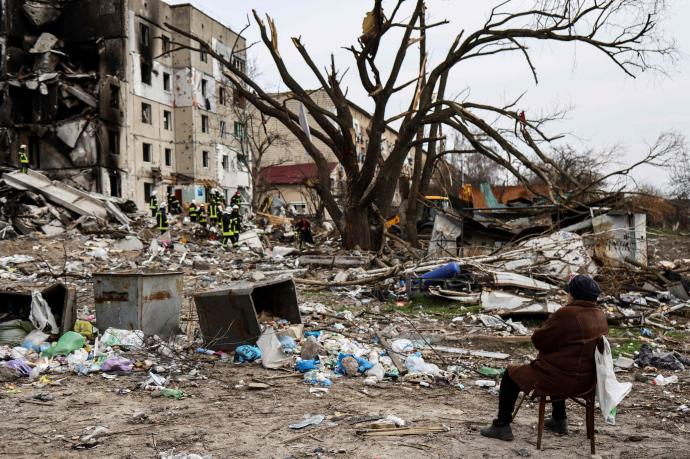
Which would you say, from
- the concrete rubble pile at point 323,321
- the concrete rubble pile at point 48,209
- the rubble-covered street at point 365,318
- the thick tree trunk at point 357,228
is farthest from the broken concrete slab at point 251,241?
the concrete rubble pile at point 323,321

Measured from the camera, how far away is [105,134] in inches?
1155

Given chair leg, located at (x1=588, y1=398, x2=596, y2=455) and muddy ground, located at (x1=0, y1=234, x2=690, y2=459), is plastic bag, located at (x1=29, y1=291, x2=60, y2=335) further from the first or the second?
chair leg, located at (x1=588, y1=398, x2=596, y2=455)

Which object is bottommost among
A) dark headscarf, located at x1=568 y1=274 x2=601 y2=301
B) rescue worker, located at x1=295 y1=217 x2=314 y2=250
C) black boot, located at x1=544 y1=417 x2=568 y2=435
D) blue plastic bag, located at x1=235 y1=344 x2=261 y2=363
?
black boot, located at x1=544 y1=417 x2=568 y2=435

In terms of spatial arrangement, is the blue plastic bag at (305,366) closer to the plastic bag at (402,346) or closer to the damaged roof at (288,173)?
the plastic bag at (402,346)

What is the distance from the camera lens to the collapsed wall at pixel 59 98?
2856 cm

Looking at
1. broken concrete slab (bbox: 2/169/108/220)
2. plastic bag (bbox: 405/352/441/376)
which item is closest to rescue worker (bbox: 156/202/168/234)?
broken concrete slab (bbox: 2/169/108/220)

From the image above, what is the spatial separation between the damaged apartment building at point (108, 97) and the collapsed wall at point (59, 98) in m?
0.05

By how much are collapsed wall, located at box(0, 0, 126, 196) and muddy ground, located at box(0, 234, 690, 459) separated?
27.0m

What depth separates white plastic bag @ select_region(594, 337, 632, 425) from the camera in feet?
10.4

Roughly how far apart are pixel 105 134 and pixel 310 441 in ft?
96.2

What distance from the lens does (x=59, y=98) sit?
28766 mm

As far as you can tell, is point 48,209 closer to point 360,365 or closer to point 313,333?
point 313,333

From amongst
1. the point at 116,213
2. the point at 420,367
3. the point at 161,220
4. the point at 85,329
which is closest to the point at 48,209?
the point at 116,213

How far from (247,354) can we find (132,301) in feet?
4.67
